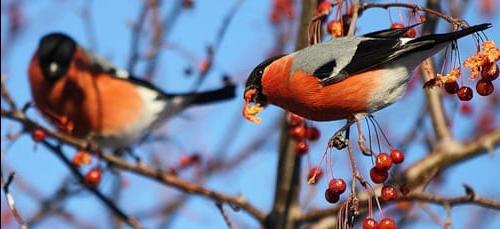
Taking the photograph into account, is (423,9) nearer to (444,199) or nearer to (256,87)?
(256,87)

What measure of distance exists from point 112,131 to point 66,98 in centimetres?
30

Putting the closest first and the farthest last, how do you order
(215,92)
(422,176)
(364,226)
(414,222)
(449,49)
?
(364,226) < (449,49) < (422,176) < (414,222) < (215,92)

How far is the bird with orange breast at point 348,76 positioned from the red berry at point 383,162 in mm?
303

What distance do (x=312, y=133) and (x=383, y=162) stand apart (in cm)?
87

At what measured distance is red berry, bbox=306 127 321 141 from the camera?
2.59m

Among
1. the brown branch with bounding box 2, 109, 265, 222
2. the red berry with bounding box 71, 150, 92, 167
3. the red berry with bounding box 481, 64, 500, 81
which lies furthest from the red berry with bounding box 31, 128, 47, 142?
the red berry with bounding box 481, 64, 500, 81

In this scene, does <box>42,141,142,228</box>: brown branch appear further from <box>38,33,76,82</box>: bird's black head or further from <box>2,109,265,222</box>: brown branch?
<box>38,33,76,82</box>: bird's black head

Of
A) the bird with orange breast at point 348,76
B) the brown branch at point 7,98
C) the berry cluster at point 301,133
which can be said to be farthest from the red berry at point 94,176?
the bird with orange breast at point 348,76

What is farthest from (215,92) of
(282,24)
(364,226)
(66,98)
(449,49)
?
(364,226)

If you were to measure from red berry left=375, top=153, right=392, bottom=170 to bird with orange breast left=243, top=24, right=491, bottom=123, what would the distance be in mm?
303

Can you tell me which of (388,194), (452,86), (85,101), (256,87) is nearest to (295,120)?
(256,87)

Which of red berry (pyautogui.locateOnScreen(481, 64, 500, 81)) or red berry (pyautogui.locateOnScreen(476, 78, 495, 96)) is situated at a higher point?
red berry (pyautogui.locateOnScreen(481, 64, 500, 81))

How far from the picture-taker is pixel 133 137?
4.29 metres

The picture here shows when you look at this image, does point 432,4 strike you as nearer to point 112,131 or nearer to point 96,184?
point 96,184
